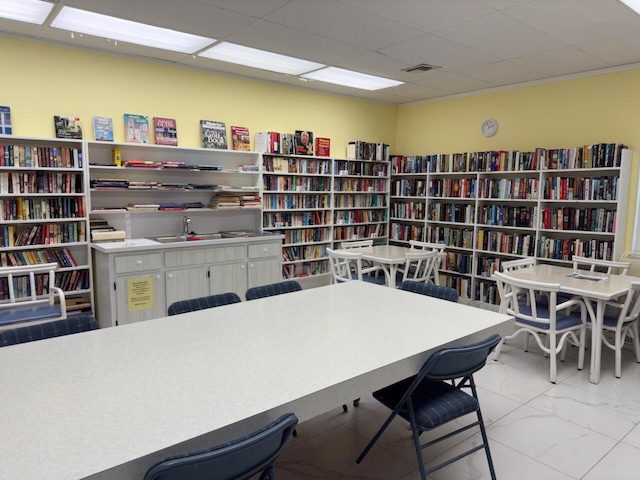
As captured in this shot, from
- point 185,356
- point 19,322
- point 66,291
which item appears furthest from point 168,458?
point 66,291

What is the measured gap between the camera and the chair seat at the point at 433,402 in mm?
2084

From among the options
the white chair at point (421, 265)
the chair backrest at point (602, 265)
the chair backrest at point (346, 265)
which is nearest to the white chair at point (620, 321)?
the chair backrest at point (602, 265)

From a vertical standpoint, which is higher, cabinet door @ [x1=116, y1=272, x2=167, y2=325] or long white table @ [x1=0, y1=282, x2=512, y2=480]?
long white table @ [x1=0, y1=282, x2=512, y2=480]

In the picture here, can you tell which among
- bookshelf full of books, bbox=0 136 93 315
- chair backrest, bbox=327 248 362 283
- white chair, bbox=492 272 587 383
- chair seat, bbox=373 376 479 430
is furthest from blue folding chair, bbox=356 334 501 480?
bookshelf full of books, bbox=0 136 93 315

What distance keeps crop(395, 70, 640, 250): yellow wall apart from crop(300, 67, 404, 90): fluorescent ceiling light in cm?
119

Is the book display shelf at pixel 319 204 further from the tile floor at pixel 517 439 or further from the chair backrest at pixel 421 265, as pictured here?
the tile floor at pixel 517 439

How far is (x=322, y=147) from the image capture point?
6.15m

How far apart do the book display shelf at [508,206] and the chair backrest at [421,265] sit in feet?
2.63

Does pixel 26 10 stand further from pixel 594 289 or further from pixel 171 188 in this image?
pixel 594 289

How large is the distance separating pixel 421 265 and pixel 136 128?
11.8 feet

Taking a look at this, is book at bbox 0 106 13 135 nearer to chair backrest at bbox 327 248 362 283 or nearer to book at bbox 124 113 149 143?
book at bbox 124 113 149 143

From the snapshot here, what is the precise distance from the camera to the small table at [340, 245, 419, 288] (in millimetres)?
4697

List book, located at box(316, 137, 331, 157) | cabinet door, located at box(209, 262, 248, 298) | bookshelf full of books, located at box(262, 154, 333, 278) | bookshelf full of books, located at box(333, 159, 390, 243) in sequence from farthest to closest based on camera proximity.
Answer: bookshelf full of books, located at box(333, 159, 390, 243) < book, located at box(316, 137, 331, 157) < bookshelf full of books, located at box(262, 154, 333, 278) < cabinet door, located at box(209, 262, 248, 298)

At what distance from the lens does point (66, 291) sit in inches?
170
